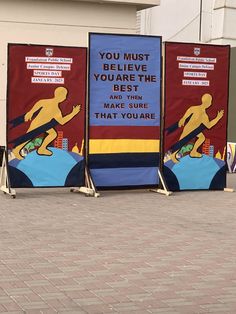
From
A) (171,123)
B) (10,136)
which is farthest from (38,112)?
(171,123)

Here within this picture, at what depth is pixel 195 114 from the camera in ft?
39.8

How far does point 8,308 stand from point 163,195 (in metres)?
7.29

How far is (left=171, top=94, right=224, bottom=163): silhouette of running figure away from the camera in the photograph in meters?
12.1

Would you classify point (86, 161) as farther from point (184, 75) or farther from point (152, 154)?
point (184, 75)

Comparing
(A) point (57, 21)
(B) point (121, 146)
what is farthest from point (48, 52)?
(A) point (57, 21)

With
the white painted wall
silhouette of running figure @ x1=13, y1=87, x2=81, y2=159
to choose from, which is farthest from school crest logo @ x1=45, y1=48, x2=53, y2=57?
the white painted wall

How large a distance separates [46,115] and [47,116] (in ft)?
0.09

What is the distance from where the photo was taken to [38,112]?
11.1 metres

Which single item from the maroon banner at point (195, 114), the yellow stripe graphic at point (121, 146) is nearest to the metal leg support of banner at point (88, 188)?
the yellow stripe graphic at point (121, 146)

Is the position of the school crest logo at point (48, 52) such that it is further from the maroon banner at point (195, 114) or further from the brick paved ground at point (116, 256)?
the brick paved ground at point (116, 256)

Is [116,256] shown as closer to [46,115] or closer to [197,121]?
[46,115]

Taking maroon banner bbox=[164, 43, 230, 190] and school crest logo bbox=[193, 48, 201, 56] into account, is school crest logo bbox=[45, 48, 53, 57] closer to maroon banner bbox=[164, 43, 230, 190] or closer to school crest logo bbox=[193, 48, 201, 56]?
maroon banner bbox=[164, 43, 230, 190]

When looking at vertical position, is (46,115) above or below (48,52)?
below

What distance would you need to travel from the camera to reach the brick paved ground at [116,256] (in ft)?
16.6
